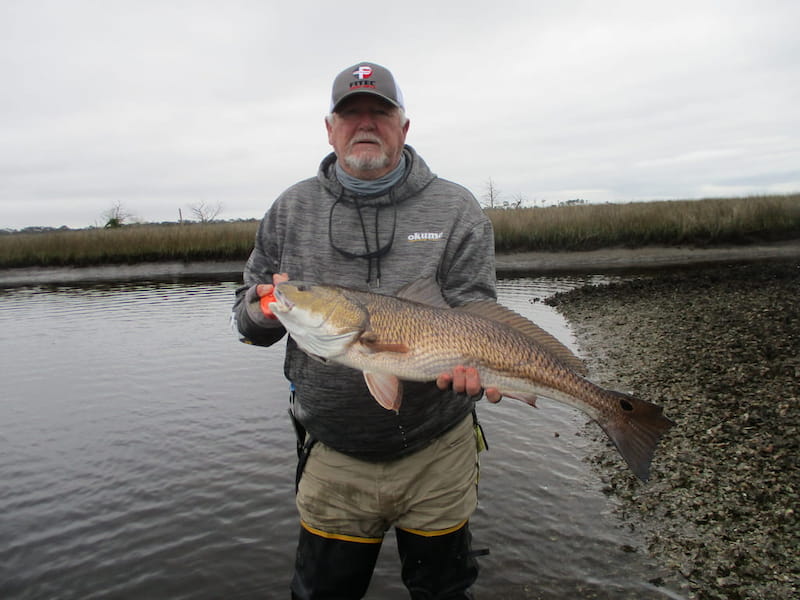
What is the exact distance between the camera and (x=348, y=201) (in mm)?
3582

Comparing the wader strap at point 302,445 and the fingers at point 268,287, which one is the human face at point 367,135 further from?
the wader strap at point 302,445

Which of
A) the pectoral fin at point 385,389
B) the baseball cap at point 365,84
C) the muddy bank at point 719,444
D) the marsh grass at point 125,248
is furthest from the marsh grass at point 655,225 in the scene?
the pectoral fin at point 385,389

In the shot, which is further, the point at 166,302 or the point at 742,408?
the point at 166,302

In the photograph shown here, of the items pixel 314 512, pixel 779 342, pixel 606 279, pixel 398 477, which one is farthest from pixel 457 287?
pixel 606 279

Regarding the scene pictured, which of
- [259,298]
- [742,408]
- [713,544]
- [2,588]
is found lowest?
[2,588]

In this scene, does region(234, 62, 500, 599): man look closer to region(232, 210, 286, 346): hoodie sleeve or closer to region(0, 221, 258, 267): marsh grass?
region(232, 210, 286, 346): hoodie sleeve

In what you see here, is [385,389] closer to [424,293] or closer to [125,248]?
[424,293]

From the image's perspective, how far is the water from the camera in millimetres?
5035

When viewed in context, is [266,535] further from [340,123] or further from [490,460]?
[340,123]

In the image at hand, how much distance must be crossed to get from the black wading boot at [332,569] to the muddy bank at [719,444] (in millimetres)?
2647

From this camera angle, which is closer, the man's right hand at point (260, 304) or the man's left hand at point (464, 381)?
the man's left hand at point (464, 381)

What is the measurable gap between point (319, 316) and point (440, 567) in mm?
1655

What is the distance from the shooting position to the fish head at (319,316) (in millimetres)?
3137

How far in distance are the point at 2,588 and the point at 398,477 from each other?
4223 mm
